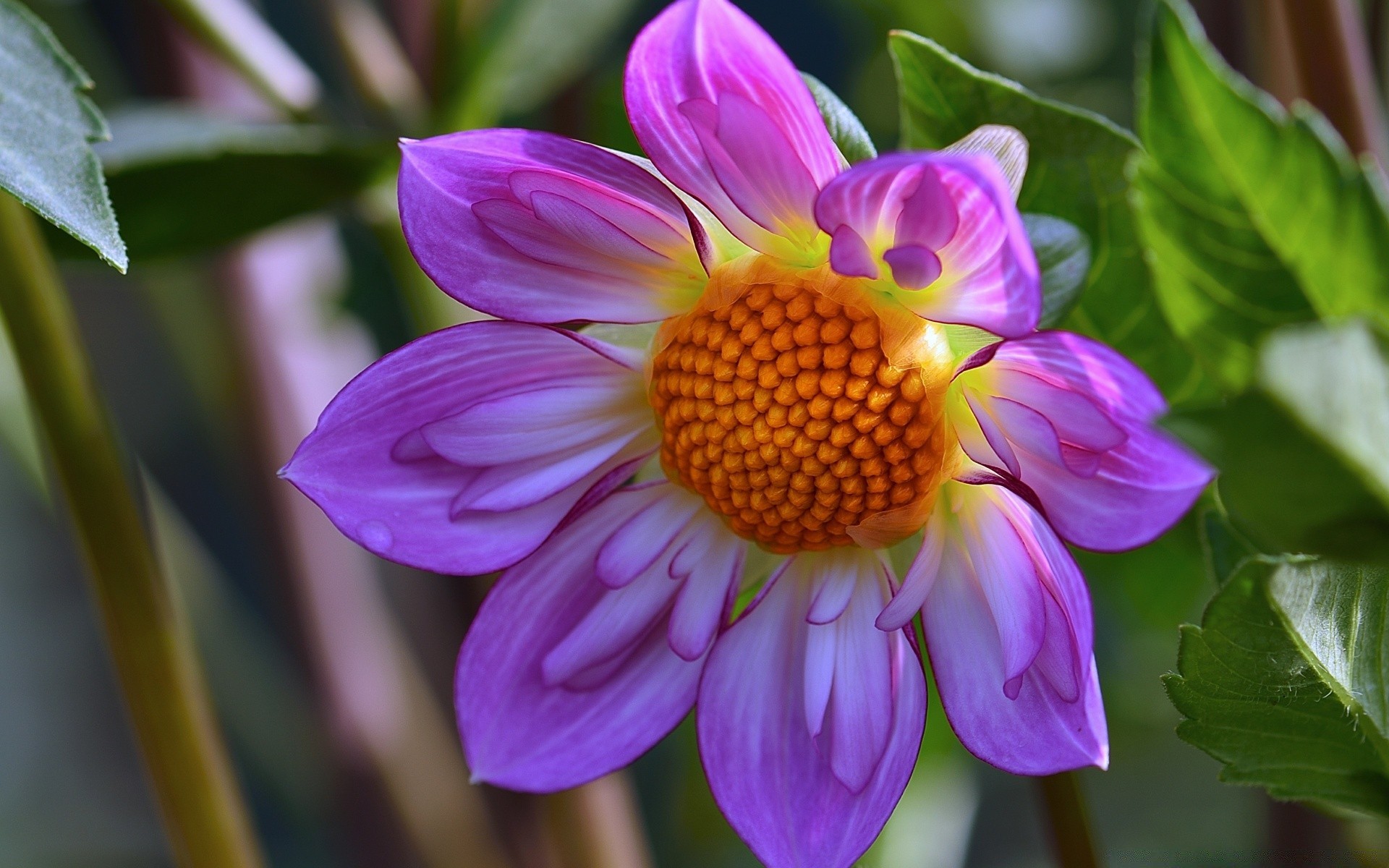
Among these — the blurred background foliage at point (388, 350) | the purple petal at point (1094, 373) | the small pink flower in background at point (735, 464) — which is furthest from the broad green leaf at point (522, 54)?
the purple petal at point (1094, 373)

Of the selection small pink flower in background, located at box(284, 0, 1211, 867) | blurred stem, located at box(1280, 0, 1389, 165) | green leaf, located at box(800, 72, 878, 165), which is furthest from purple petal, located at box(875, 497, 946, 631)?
blurred stem, located at box(1280, 0, 1389, 165)

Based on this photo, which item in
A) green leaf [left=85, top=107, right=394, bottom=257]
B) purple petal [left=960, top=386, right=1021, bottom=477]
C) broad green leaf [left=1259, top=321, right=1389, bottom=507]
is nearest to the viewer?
broad green leaf [left=1259, top=321, right=1389, bottom=507]

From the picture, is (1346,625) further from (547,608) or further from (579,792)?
(579,792)

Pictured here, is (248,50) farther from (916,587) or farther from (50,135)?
(916,587)

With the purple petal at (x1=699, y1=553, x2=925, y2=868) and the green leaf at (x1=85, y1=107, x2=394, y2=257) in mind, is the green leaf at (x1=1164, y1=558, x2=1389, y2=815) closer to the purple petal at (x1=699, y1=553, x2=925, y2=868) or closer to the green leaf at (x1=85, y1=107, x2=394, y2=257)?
the purple petal at (x1=699, y1=553, x2=925, y2=868)

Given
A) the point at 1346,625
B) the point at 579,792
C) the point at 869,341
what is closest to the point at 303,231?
the point at 579,792

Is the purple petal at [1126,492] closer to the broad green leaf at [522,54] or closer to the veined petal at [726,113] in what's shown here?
the veined petal at [726,113]

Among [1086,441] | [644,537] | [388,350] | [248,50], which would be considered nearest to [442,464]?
[644,537]
